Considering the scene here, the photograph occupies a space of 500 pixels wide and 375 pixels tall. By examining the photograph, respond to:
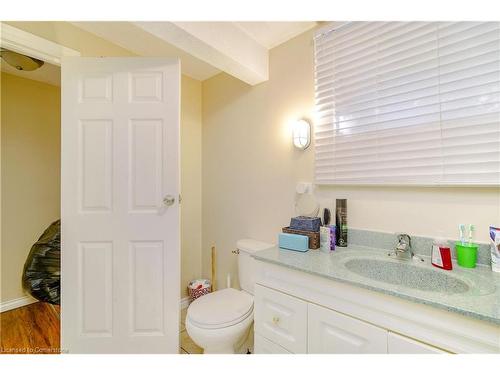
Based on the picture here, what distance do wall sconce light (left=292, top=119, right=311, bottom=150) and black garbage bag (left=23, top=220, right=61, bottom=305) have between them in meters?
2.28

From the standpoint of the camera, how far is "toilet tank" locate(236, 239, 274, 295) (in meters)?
1.66

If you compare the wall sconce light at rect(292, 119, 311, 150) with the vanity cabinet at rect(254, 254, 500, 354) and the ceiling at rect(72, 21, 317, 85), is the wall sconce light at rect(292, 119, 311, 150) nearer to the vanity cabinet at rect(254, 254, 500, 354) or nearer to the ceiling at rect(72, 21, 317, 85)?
the ceiling at rect(72, 21, 317, 85)

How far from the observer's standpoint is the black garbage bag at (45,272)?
2027 mm

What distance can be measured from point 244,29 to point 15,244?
2.81 metres

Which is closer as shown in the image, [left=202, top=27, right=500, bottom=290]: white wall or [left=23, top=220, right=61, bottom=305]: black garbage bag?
[left=202, top=27, right=500, bottom=290]: white wall

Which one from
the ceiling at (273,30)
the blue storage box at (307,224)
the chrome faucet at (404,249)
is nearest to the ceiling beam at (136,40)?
the ceiling at (273,30)

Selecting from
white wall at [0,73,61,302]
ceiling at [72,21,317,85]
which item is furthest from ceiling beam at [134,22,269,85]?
white wall at [0,73,61,302]

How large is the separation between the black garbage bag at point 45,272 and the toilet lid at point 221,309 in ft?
4.95

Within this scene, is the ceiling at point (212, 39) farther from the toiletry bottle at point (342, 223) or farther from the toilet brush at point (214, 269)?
the toilet brush at point (214, 269)

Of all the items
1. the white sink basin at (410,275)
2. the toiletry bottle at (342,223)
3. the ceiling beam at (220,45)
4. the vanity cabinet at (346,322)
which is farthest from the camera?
the toiletry bottle at (342,223)

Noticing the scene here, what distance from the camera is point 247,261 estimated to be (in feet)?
5.59

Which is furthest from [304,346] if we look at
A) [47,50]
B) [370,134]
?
[47,50]

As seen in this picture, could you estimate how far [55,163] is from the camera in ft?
7.91
